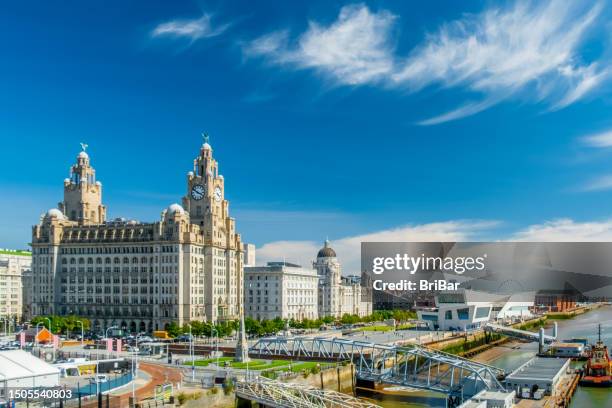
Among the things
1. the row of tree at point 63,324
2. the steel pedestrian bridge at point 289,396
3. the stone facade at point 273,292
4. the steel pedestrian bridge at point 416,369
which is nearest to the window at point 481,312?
the stone facade at point 273,292

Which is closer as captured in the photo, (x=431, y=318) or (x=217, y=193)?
(x=217, y=193)

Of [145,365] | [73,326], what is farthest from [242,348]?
[73,326]

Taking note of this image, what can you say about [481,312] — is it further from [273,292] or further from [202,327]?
[202,327]

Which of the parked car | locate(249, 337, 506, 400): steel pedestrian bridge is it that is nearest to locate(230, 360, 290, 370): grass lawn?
locate(249, 337, 506, 400): steel pedestrian bridge

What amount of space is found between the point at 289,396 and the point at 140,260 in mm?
93573

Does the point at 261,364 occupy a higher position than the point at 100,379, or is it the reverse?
the point at 100,379

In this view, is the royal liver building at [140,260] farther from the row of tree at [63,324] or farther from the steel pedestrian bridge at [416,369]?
the steel pedestrian bridge at [416,369]

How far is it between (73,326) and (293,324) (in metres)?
46.0

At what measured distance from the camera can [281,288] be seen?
18175 centimetres

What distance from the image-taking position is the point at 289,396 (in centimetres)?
6538

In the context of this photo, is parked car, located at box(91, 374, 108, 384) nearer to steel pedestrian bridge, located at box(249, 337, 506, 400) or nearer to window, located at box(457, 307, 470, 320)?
steel pedestrian bridge, located at box(249, 337, 506, 400)

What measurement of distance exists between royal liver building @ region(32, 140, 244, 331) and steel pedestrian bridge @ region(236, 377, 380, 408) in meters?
79.5

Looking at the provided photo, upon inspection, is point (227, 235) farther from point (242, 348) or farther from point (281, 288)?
point (242, 348)

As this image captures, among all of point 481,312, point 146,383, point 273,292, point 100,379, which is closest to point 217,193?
point 273,292
